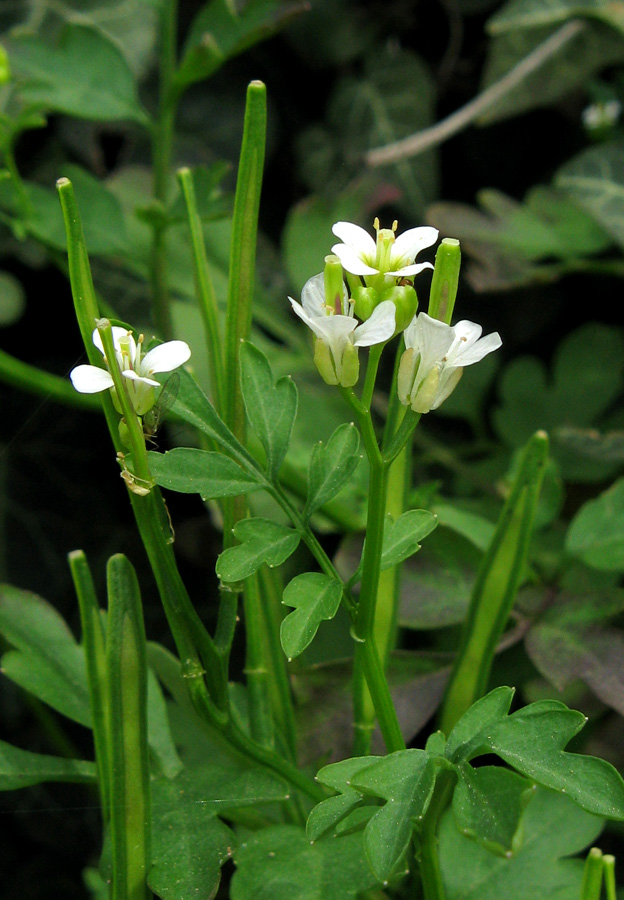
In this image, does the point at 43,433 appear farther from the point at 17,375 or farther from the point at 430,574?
the point at 430,574

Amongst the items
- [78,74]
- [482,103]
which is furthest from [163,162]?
[482,103]

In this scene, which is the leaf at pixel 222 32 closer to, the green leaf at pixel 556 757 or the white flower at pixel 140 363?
the white flower at pixel 140 363

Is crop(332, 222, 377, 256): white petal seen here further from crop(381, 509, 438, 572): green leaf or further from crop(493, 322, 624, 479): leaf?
crop(493, 322, 624, 479): leaf

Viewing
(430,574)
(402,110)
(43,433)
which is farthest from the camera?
(402,110)

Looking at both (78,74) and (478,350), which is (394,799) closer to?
(478,350)

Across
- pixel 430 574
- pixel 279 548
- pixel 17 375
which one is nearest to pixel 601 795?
pixel 279 548
